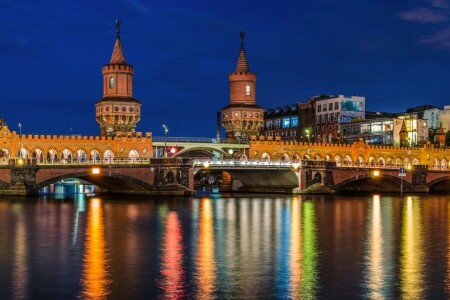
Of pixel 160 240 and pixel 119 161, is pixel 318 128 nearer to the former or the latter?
pixel 119 161

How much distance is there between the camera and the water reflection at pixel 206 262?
24.8 metres

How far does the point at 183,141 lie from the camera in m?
107

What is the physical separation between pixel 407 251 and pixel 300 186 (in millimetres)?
65051

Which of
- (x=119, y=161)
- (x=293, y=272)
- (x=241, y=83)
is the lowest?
(x=293, y=272)

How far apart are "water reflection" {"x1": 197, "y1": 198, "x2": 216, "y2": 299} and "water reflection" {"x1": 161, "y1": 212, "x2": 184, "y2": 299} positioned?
70 cm

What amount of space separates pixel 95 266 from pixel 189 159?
60529mm

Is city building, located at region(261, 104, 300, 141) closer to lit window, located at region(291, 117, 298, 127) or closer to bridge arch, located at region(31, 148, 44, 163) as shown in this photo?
lit window, located at region(291, 117, 298, 127)

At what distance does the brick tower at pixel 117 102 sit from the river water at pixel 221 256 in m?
53.1

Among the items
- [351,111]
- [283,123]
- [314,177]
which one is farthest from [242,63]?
[283,123]

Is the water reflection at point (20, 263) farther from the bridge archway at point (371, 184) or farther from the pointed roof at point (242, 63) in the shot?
the pointed roof at point (242, 63)

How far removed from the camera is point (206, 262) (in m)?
30.9

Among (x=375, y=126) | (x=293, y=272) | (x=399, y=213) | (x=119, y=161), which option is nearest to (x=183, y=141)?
(x=119, y=161)

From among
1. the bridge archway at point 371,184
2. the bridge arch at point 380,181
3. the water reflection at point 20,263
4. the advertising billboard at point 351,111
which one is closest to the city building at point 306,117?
the advertising billboard at point 351,111

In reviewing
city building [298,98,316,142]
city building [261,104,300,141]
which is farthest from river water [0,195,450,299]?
city building [261,104,300,141]
